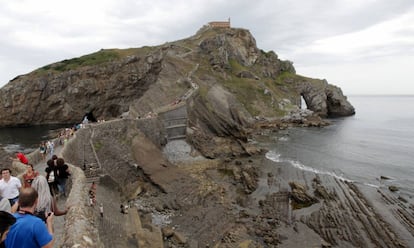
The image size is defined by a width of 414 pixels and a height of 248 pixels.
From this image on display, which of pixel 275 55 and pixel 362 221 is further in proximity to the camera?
pixel 275 55

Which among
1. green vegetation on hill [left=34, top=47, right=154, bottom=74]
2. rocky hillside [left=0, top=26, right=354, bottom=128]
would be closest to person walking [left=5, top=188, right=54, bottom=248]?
rocky hillside [left=0, top=26, right=354, bottom=128]

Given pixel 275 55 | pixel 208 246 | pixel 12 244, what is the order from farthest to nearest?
pixel 275 55 → pixel 208 246 → pixel 12 244

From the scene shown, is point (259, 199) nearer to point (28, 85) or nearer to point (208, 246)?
point (208, 246)

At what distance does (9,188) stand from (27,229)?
4828mm

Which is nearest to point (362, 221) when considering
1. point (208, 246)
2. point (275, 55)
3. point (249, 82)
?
point (208, 246)

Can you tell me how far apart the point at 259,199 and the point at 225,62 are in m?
59.2

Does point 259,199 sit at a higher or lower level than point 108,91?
lower

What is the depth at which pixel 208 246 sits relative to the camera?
18422 mm

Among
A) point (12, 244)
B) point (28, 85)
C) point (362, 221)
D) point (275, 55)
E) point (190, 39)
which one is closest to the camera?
point (12, 244)

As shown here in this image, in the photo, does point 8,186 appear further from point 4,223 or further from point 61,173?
point 4,223

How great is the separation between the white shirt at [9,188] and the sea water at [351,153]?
3288 centimetres

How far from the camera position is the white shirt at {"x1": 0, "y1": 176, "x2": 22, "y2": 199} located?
7.95 metres

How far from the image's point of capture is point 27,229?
4.20 m

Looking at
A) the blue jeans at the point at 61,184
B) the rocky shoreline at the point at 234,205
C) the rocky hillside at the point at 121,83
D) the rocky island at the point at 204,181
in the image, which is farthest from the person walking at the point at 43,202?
the rocky hillside at the point at 121,83
